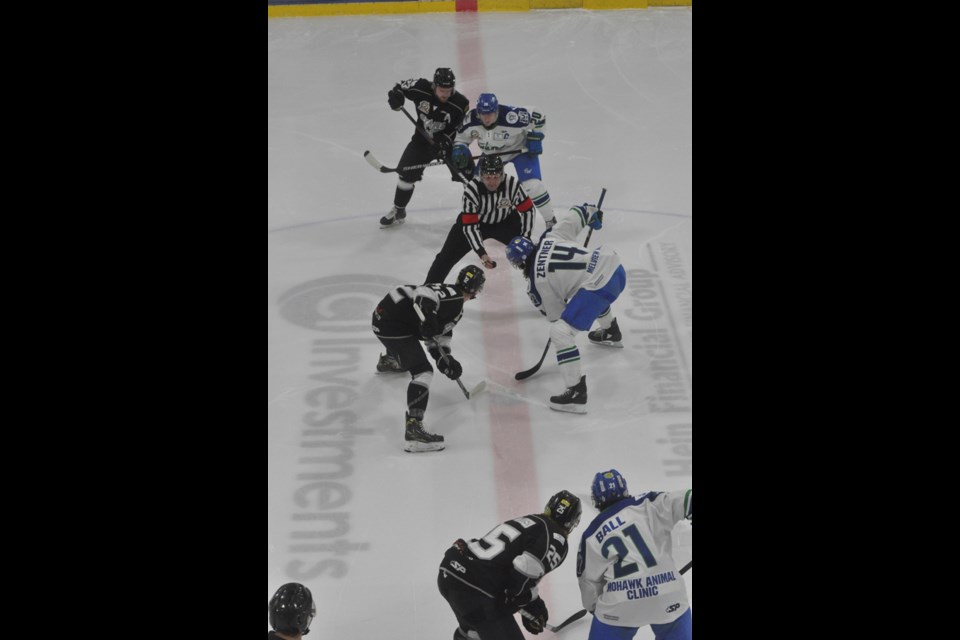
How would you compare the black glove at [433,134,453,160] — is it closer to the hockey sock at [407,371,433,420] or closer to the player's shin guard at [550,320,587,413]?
the player's shin guard at [550,320,587,413]

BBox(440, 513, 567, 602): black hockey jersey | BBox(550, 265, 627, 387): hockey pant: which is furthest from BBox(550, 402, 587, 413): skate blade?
BBox(440, 513, 567, 602): black hockey jersey

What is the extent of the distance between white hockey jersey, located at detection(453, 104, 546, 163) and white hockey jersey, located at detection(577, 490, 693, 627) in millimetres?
3984

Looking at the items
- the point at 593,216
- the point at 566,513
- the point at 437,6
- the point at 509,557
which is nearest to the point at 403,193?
the point at 593,216

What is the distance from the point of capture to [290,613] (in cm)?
412

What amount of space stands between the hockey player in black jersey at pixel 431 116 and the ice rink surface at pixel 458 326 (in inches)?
18.8

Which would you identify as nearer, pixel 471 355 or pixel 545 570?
pixel 545 570

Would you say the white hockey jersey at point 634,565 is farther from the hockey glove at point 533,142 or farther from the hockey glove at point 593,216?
the hockey glove at point 533,142

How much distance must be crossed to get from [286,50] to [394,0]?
1318mm

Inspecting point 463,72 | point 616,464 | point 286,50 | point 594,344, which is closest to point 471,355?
point 594,344

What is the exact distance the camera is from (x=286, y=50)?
11422 mm

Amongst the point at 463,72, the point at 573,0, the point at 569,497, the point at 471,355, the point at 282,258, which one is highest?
the point at 573,0

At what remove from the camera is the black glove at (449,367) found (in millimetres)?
6059

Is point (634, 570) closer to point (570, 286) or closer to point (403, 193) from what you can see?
point (570, 286)
